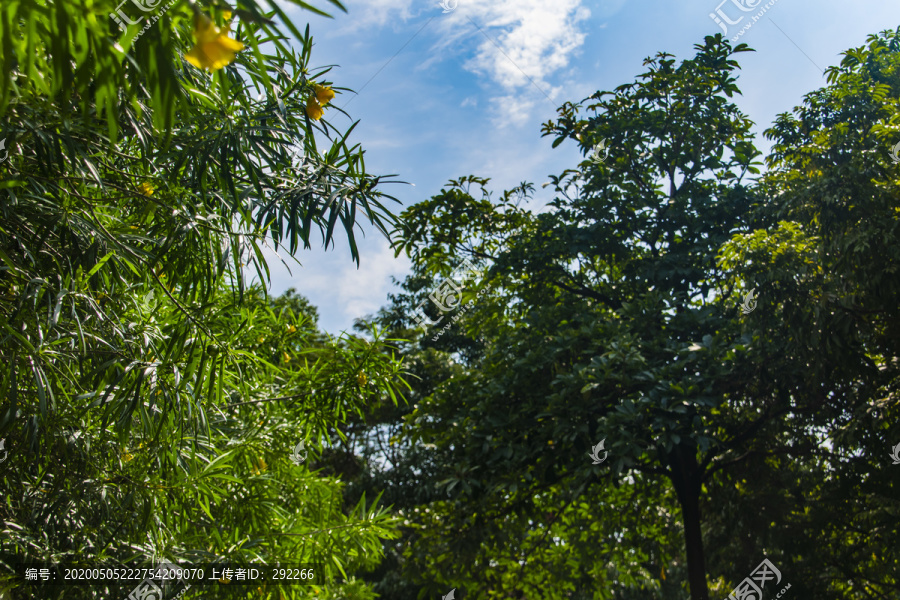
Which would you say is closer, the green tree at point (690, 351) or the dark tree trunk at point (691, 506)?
the green tree at point (690, 351)

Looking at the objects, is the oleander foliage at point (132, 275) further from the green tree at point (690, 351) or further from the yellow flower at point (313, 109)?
the green tree at point (690, 351)

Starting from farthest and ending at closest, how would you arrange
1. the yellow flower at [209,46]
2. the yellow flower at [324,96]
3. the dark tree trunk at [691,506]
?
1. the dark tree trunk at [691,506]
2. the yellow flower at [324,96]
3. the yellow flower at [209,46]

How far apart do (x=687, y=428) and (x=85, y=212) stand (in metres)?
3.80

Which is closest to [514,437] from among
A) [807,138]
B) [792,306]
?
[792,306]

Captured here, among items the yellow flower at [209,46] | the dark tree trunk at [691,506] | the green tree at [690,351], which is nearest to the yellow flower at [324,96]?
the yellow flower at [209,46]

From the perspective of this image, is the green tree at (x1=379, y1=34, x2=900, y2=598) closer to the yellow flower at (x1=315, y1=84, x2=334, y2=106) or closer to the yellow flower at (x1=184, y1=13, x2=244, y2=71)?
the yellow flower at (x1=315, y1=84, x2=334, y2=106)

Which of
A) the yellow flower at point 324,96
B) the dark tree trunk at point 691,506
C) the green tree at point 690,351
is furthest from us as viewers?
the dark tree trunk at point 691,506

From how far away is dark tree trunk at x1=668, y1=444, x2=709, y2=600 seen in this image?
15.8ft

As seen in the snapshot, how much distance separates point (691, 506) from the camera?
5023mm

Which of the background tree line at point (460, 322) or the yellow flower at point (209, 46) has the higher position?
the background tree line at point (460, 322)

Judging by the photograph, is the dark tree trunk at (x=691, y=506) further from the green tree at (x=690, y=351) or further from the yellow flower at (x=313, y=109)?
the yellow flower at (x=313, y=109)

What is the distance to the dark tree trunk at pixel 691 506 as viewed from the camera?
4816mm

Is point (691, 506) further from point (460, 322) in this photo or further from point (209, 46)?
point (209, 46)

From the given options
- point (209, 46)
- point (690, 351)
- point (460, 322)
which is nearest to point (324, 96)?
point (209, 46)
